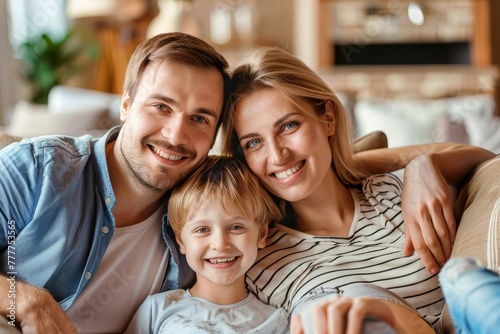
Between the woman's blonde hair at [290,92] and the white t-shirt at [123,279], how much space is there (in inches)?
10.9

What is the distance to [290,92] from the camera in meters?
1.40

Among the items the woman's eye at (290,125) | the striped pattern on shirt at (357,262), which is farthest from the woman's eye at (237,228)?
the woman's eye at (290,125)

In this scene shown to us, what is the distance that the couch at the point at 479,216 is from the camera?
1.18m

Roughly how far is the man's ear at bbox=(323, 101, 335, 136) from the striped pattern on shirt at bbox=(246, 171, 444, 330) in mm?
168

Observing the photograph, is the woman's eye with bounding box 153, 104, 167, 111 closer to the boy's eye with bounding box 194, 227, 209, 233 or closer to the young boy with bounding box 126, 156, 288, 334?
the young boy with bounding box 126, 156, 288, 334

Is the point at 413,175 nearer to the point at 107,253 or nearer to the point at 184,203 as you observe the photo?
the point at 184,203

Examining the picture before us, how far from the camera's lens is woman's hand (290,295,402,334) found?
34.5 inches

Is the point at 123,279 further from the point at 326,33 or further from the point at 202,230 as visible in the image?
the point at 326,33

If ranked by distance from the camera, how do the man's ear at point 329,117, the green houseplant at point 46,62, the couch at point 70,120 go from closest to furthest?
the man's ear at point 329,117 → the couch at point 70,120 → the green houseplant at point 46,62

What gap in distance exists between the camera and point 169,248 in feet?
4.70

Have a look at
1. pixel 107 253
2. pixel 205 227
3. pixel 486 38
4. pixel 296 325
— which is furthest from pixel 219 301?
pixel 486 38

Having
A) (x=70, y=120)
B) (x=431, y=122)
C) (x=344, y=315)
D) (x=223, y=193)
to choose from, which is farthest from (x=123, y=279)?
(x=431, y=122)

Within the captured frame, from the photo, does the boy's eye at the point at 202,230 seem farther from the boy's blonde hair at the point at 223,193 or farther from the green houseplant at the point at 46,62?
the green houseplant at the point at 46,62

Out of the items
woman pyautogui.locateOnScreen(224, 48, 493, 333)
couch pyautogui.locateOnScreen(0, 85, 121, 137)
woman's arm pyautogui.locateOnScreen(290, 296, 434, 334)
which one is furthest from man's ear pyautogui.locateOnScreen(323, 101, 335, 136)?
couch pyautogui.locateOnScreen(0, 85, 121, 137)
